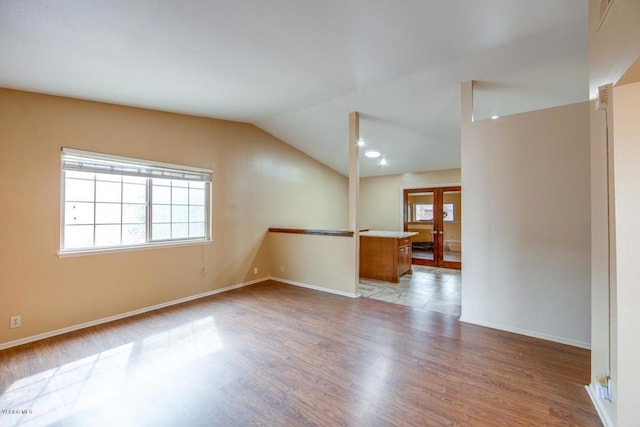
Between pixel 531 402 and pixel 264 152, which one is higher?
pixel 264 152

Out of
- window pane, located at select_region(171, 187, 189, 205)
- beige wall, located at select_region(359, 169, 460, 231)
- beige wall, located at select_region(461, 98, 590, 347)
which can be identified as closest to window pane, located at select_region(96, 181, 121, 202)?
window pane, located at select_region(171, 187, 189, 205)

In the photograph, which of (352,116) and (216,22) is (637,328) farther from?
(352,116)

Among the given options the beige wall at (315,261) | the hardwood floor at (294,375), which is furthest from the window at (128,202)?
the beige wall at (315,261)

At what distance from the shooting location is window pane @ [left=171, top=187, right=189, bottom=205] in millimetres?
4007

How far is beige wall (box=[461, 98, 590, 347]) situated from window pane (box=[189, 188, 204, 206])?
378 cm

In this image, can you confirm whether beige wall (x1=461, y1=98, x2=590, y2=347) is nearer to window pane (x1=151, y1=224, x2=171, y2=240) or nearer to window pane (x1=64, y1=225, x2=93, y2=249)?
window pane (x1=151, y1=224, x2=171, y2=240)

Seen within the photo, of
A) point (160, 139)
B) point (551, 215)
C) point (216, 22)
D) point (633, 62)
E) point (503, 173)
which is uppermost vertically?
point (216, 22)

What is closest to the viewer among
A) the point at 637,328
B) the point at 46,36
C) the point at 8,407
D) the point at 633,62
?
the point at 633,62

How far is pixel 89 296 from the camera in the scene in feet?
10.3

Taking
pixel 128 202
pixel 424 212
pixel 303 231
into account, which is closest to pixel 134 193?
pixel 128 202

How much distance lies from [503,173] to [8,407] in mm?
4612

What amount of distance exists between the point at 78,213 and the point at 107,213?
278 millimetres

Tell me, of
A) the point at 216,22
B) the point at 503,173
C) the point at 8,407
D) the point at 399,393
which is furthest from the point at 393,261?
the point at 8,407

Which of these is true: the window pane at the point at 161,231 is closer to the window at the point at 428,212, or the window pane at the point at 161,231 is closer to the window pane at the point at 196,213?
the window pane at the point at 196,213
